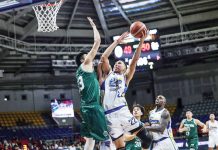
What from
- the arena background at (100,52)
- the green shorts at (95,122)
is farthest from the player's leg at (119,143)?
the arena background at (100,52)

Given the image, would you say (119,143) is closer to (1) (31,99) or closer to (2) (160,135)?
(2) (160,135)

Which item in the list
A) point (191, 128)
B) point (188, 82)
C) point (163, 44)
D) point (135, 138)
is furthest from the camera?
point (188, 82)

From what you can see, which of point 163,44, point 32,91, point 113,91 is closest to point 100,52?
point 163,44

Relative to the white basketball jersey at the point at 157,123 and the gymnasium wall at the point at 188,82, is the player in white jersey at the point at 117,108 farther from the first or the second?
the gymnasium wall at the point at 188,82

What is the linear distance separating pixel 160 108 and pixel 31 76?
23.8m

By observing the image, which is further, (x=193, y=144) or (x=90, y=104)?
(x=193, y=144)

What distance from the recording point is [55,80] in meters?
31.8

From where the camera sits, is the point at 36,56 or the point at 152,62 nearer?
the point at 152,62

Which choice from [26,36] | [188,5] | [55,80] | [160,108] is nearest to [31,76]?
[55,80]

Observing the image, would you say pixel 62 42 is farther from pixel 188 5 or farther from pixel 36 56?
pixel 188 5

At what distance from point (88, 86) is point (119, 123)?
90 centimetres

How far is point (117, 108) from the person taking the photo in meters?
6.71

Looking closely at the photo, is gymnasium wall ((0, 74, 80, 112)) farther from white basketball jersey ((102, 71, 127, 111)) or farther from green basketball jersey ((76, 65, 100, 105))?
green basketball jersey ((76, 65, 100, 105))

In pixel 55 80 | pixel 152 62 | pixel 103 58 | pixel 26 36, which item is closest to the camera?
pixel 103 58
